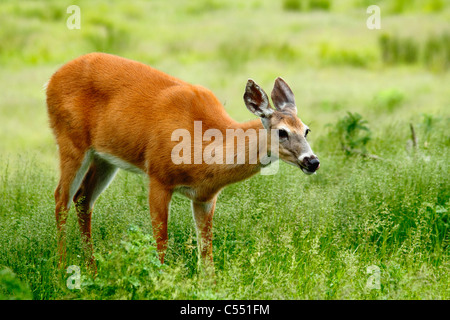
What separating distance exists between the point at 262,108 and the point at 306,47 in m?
12.1

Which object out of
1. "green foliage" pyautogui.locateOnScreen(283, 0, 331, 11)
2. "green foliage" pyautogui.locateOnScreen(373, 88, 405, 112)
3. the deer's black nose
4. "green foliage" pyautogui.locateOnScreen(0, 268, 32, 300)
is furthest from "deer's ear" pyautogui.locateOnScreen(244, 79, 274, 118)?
"green foliage" pyautogui.locateOnScreen(283, 0, 331, 11)

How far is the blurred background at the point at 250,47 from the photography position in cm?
1349

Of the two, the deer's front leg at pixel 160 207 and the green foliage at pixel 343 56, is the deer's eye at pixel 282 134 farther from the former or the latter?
the green foliage at pixel 343 56

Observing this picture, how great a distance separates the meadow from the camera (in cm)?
480

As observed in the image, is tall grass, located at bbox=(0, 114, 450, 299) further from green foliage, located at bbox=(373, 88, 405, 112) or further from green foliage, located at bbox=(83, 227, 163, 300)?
green foliage, located at bbox=(373, 88, 405, 112)

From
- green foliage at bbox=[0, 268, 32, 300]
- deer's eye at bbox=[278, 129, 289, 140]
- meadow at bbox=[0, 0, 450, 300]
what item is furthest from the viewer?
deer's eye at bbox=[278, 129, 289, 140]

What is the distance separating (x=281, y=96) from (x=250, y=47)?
39.4 feet

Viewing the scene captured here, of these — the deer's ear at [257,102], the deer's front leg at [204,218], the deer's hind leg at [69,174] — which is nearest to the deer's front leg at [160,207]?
the deer's front leg at [204,218]

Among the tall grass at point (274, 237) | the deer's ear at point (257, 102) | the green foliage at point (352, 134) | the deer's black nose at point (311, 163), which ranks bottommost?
the tall grass at point (274, 237)

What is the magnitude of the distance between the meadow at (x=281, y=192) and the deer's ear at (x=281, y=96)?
964mm

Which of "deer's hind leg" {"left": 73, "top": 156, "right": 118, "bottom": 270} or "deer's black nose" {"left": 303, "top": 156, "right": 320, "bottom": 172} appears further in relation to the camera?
"deer's hind leg" {"left": 73, "top": 156, "right": 118, "bottom": 270}

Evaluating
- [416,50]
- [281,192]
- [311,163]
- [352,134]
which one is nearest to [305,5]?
[416,50]

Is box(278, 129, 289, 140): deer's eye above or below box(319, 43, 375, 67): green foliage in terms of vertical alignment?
above
